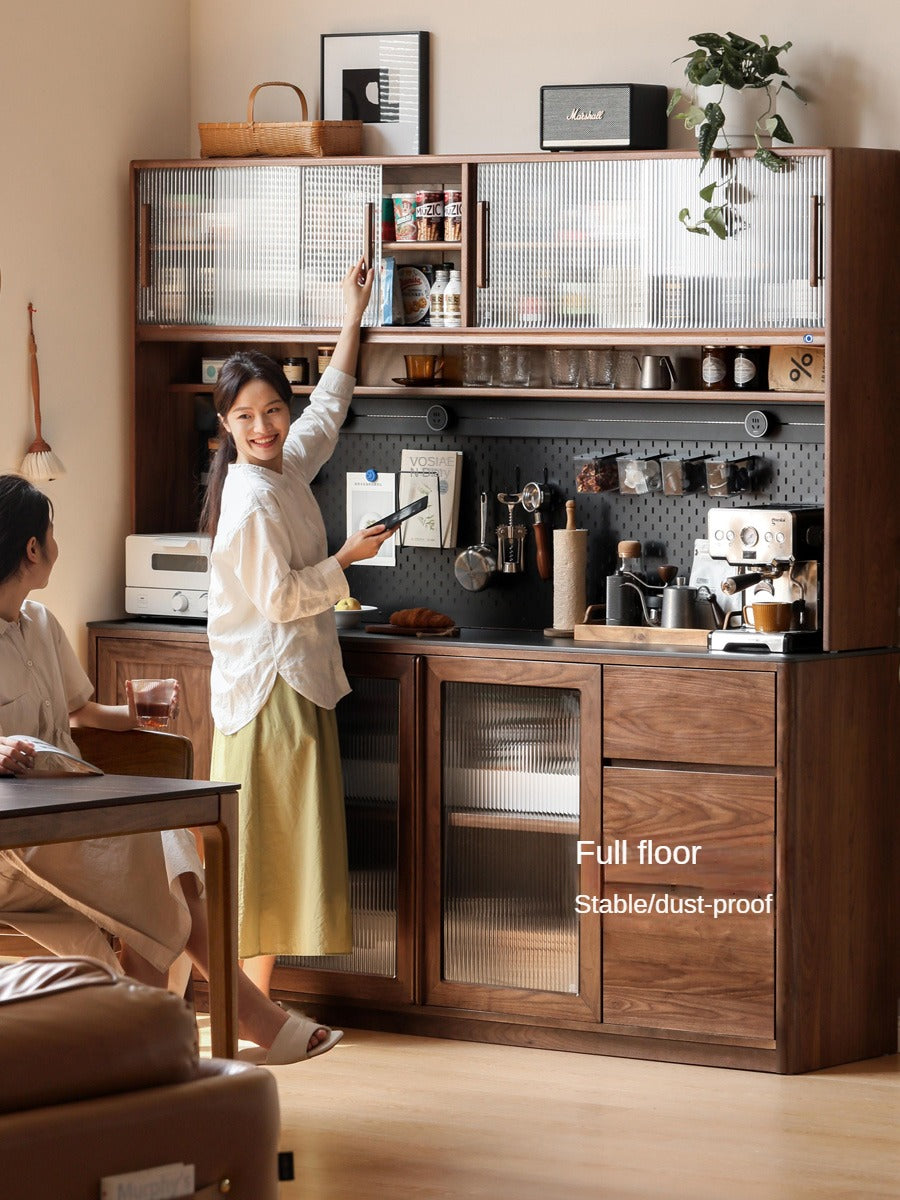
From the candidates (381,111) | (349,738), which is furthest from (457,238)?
(349,738)

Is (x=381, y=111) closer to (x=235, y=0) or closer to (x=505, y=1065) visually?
(x=235, y=0)

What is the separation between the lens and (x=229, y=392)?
4.38 m

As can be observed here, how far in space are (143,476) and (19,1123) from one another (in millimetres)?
3446

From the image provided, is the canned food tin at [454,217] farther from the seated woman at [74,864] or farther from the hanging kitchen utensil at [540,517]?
the seated woman at [74,864]

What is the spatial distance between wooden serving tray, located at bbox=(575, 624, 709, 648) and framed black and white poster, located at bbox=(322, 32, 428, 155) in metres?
1.39

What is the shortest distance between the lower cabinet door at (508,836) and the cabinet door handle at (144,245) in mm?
1332

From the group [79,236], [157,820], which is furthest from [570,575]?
[157,820]

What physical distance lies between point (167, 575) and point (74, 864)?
148cm

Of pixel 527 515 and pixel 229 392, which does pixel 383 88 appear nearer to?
pixel 229 392

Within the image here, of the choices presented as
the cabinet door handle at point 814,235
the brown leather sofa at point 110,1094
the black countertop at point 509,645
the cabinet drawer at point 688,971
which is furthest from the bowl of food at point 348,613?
the brown leather sofa at point 110,1094

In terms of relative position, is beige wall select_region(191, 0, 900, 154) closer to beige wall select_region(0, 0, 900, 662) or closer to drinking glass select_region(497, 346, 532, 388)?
beige wall select_region(0, 0, 900, 662)

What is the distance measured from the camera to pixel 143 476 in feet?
16.3

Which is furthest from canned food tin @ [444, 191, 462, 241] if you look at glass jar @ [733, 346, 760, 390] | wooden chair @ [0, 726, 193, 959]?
wooden chair @ [0, 726, 193, 959]

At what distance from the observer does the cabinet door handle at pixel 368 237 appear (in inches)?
183
